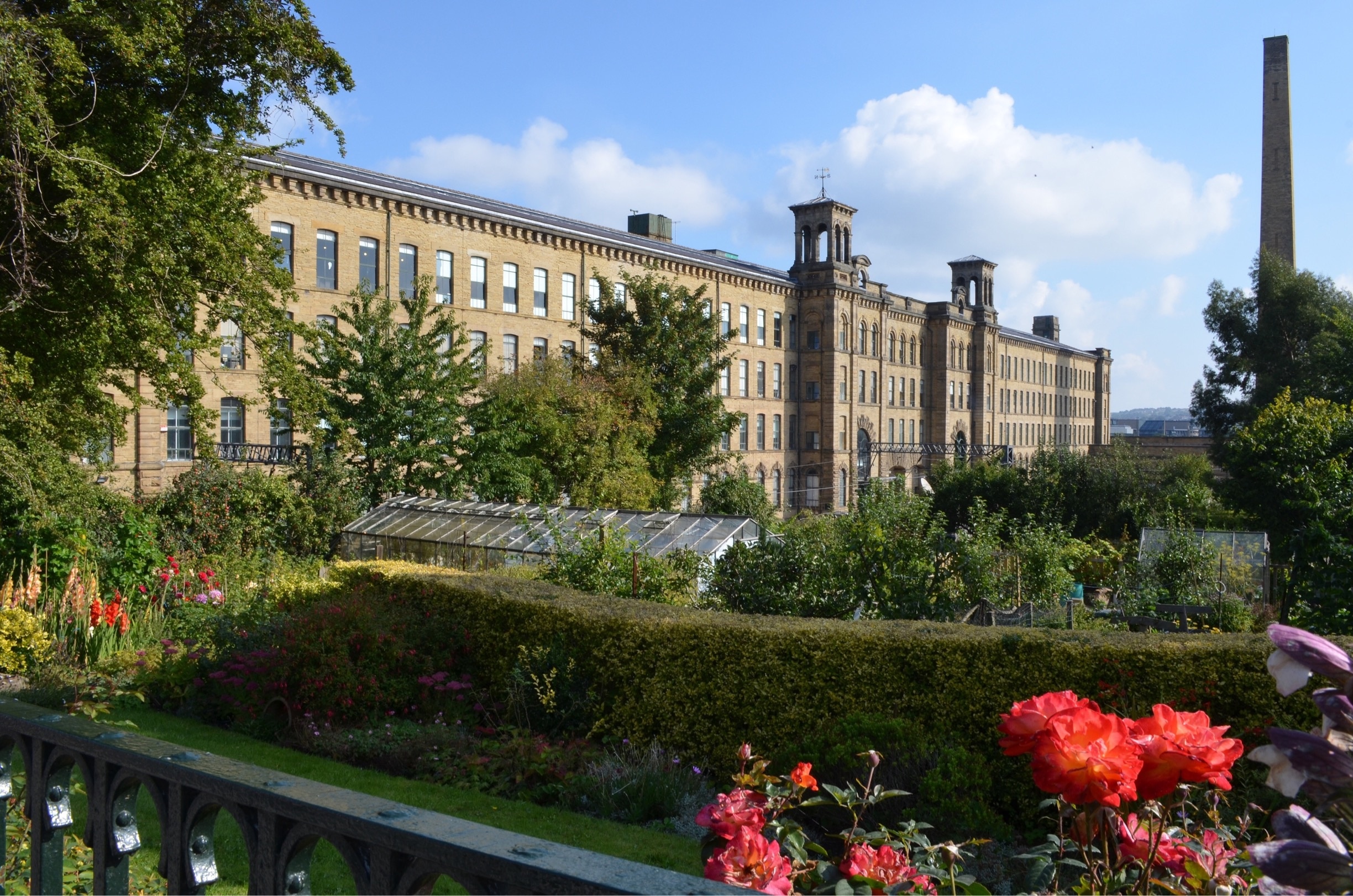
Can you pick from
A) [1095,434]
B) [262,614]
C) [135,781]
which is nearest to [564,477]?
[262,614]

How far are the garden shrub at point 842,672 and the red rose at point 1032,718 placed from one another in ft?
18.0

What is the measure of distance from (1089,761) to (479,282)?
4477 cm

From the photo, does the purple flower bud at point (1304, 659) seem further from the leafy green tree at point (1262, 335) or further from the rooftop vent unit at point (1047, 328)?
the rooftop vent unit at point (1047, 328)

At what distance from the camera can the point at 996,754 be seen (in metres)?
8.88

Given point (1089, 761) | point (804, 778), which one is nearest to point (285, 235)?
point (804, 778)

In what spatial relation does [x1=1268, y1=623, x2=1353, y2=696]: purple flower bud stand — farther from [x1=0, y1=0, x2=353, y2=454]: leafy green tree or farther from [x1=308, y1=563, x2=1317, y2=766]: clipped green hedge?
[x1=0, y1=0, x2=353, y2=454]: leafy green tree

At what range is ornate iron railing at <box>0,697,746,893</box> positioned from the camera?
1.77 metres

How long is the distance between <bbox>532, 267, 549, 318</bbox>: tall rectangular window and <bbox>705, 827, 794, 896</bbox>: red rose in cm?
4599

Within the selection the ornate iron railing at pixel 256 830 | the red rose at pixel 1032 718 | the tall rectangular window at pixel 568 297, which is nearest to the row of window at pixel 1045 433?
the tall rectangular window at pixel 568 297

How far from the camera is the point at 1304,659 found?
1.61m

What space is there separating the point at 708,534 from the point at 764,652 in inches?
376

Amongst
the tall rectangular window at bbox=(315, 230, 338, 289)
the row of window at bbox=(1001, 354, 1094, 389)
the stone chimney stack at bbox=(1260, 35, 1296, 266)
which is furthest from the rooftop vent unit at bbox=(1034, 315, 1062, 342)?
the tall rectangular window at bbox=(315, 230, 338, 289)

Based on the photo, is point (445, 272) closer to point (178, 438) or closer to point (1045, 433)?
point (178, 438)

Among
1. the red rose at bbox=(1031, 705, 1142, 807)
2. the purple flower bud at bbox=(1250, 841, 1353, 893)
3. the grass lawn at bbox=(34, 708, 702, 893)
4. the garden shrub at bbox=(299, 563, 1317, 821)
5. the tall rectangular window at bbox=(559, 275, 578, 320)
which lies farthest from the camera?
the tall rectangular window at bbox=(559, 275, 578, 320)
